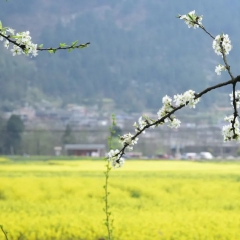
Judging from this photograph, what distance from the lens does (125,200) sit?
4.53 metres

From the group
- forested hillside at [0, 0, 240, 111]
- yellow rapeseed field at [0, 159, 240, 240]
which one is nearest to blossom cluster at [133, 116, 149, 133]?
yellow rapeseed field at [0, 159, 240, 240]

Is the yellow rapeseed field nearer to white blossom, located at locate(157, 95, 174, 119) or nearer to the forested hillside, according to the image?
the forested hillside

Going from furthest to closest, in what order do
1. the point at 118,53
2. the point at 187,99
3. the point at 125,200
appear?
the point at 118,53, the point at 125,200, the point at 187,99

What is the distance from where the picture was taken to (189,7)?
992 cm

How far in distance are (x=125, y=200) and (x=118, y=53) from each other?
8.90m

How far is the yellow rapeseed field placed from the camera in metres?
3.71

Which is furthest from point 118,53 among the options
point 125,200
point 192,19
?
point 192,19

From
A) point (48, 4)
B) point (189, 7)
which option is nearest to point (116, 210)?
point (189, 7)

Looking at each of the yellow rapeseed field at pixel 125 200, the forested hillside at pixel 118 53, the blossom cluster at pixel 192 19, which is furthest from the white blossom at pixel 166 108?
the forested hillside at pixel 118 53

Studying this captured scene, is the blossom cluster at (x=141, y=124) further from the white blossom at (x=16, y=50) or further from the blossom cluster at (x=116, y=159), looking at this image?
the white blossom at (x=16, y=50)

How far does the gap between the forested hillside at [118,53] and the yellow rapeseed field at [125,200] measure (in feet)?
8.49

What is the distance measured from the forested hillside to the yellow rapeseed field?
259 cm

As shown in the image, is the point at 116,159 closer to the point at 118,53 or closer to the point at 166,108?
the point at 166,108

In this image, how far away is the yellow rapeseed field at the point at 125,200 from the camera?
3711mm
